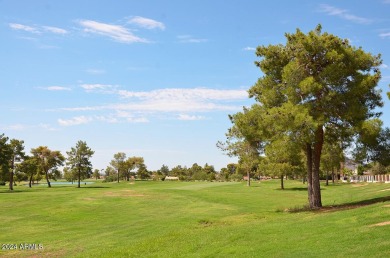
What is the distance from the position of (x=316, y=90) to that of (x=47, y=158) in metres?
100

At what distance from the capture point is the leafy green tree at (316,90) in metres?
29.2

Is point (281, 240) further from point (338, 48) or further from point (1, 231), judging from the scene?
point (1, 231)

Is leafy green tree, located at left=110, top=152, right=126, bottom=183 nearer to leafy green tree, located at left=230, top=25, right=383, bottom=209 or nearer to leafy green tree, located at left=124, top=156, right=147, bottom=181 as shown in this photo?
leafy green tree, located at left=124, top=156, right=147, bottom=181

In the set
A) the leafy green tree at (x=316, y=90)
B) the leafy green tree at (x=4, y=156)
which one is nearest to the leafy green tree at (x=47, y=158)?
the leafy green tree at (x=4, y=156)

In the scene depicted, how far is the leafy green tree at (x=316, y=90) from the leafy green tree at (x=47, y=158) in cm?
9474

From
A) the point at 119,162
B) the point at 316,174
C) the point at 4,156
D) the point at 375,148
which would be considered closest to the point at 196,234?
the point at 316,174

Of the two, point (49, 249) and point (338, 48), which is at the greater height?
point (338, 48)

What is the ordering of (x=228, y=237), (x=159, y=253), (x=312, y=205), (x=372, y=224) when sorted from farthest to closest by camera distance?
1. (x=312, y=205)
2. (x=228, y=237)
3. (x=159, y=253)
4. (x=372, y=224)

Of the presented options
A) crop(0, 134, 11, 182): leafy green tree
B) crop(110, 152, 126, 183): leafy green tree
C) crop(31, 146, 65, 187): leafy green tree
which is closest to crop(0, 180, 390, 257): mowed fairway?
crop(0, 134, 11, 182): leafy green tree

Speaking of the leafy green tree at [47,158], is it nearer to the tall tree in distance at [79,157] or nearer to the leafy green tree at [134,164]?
the tall tree in distance at [79,157]

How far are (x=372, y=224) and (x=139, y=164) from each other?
542ft

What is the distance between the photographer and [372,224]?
18562mm

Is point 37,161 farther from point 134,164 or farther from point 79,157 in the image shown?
point 134,164

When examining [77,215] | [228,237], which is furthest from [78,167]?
[228,237]
